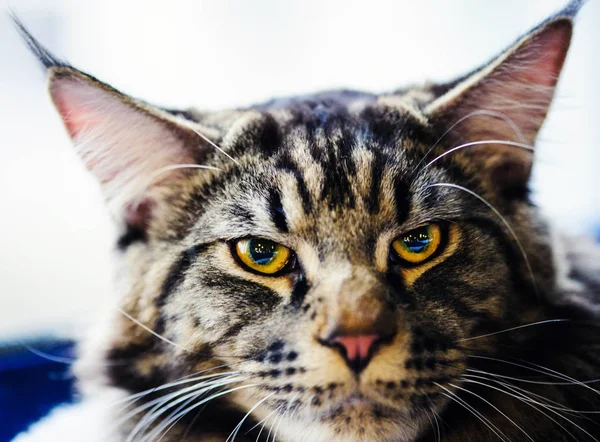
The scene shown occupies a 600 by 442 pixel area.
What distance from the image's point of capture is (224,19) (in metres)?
1.38

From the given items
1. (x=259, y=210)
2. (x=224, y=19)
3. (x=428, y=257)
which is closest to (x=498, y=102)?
(x=428, y=257)

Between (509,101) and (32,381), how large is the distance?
111 cm

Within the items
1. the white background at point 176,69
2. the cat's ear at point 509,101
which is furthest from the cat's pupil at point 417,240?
the white background at point 176,69

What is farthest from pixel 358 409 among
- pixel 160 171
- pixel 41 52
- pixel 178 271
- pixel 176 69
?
pixel 176 69

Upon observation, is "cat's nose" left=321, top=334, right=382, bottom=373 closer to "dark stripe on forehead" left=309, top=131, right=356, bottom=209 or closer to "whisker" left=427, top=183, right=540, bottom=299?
"dark stripe on forehead" left=309, top=131, right=356, bottom=209

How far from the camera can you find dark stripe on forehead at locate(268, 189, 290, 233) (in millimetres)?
895

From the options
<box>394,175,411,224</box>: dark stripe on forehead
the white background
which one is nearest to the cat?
<box>394,175,411,224</box>: dark stripe on forehead

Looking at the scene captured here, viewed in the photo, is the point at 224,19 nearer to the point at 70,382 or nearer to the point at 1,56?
the point at 1,56

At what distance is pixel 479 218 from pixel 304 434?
1.55 feet

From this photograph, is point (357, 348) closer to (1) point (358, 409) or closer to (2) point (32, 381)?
(1) point (358, 409)

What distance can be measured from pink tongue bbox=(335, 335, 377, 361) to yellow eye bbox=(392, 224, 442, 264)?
7.8 inches

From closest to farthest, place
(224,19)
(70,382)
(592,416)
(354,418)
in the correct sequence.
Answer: (354,418) → (592,416) → (70,382) → (224,19)

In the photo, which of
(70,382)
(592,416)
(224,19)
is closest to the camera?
(592,416)

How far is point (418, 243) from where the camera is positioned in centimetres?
92
